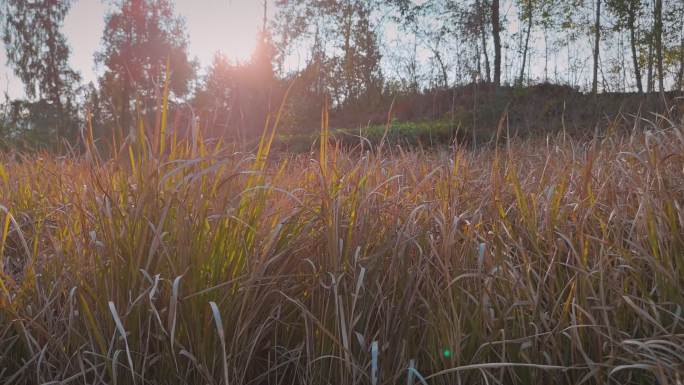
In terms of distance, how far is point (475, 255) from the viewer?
1537mm

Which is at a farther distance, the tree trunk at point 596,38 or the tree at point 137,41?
the tree at point 137,41

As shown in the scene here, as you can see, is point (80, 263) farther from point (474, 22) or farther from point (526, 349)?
point (474, 22)

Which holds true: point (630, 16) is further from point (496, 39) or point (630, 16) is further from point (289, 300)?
point (289, 300)

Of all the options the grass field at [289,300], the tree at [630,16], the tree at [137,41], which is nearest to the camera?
the grass field at [289,300]

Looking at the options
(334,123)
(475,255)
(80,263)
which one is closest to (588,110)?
(334,123)

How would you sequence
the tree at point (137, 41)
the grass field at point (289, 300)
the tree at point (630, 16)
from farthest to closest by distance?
the tree at point (137, 41) → the tree at point (630, 16) → the grass field at point (289, 300)

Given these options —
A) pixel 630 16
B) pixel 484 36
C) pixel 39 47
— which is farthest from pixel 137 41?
pixel 630 16

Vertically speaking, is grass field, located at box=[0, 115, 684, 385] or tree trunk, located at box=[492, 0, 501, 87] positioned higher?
tree trunk, located at box=[492, 0, 501, 87]

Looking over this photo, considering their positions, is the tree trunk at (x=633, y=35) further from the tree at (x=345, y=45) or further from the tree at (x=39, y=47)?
the tree at (x=39, y=47)

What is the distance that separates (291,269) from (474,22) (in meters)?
16.6

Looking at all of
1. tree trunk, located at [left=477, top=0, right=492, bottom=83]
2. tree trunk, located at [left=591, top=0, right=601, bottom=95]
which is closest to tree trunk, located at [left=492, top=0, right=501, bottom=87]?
tree trunk, located at [left=477, top=0, right=492, bottom=83]

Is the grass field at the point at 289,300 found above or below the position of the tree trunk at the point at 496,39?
below

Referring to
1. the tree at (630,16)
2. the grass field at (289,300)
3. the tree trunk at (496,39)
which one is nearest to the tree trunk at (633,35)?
the tree at (630,16)

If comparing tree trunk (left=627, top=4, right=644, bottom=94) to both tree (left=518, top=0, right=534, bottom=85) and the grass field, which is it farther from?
the grass field
